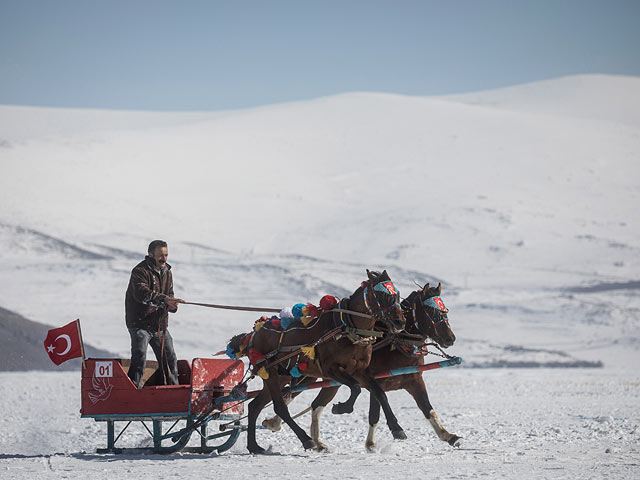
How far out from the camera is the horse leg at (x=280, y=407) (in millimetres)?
9570

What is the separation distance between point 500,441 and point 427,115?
2715 inches

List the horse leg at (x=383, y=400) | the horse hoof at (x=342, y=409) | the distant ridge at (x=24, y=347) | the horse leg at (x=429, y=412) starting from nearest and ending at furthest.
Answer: the horse leg at (x=383, y=400), the horse leg at (x=429, y=412), the horse hoof at (x=342, y=409), the distant ridge at (x=24, y=347)

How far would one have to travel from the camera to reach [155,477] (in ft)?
25.8

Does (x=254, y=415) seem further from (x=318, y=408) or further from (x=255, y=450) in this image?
(x=318, y=408)

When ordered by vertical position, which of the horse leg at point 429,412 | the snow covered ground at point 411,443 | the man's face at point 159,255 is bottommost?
the snow covered ground at point 411,443

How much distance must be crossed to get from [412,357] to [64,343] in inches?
139

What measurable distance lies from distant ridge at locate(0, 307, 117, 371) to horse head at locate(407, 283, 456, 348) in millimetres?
21928

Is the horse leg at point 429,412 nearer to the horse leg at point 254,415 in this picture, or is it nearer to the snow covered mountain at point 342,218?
the horse leg at point 254,415

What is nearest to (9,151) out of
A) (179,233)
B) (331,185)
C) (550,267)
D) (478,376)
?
(179,233)

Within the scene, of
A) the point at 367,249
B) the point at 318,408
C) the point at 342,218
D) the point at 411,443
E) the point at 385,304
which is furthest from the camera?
the point at 342,218

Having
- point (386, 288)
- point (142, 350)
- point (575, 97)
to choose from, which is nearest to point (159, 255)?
point (142, 350)

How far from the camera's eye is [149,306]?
964 cm

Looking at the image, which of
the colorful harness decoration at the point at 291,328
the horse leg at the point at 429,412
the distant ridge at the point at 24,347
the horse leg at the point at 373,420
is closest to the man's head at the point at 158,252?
the colorful harness decoration at the point at 291,328

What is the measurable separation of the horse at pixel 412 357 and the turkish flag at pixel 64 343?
221 centimetres
